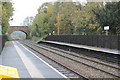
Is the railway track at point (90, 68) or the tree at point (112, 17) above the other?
the tree at point (112, 17)

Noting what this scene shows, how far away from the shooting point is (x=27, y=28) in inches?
4505

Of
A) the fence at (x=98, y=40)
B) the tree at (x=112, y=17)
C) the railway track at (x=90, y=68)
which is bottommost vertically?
the railway track at (x=90, y=68)

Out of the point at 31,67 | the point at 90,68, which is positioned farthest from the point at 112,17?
the point at 31,67

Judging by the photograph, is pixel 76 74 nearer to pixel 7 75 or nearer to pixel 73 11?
pixel 7 75

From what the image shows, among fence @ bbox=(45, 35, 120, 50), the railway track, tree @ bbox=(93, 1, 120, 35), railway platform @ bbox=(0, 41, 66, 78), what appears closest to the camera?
railway platform @ bbox=(0, 41, 66, 78)

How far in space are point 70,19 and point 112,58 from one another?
102ft

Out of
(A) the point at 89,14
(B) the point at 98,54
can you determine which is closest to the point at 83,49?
(B) the point at 98,54

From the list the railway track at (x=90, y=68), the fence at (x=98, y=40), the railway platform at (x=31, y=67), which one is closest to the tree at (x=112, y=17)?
the fence at (x=98, y=40)

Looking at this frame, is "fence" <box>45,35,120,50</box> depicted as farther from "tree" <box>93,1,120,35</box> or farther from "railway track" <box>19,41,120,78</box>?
"railway track" <box>19,41,120,78</box>

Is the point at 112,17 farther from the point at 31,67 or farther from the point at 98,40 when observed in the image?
the point at 31,67

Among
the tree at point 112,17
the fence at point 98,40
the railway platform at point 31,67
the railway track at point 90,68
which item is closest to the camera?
the railway platform at point 31,67

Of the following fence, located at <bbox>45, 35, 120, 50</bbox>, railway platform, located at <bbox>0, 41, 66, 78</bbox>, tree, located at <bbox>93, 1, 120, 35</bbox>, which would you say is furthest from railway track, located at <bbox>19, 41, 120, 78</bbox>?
tree, located at <bbox>93, 1, 120, 35</bbox>

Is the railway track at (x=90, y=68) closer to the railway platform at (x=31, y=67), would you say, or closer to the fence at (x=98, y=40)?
the railway platform at (x=31, y=67)

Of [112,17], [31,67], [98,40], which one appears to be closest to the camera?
[31,67]
